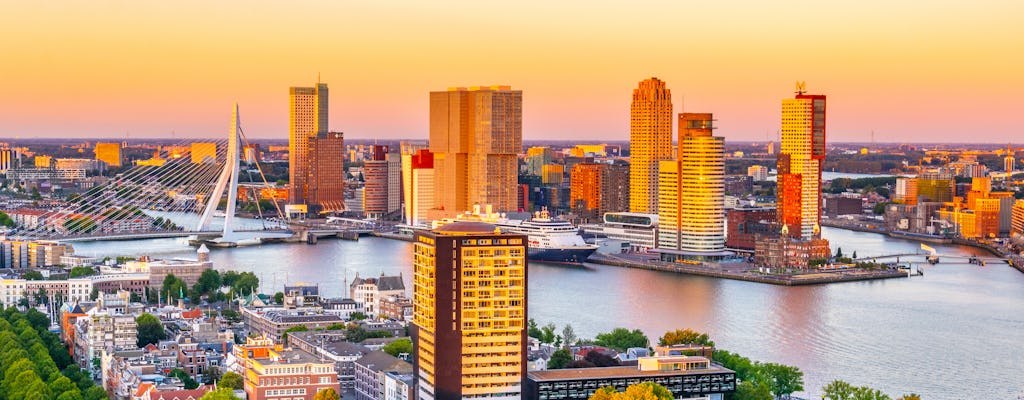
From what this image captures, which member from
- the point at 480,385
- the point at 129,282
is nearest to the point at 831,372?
the point at 480,385

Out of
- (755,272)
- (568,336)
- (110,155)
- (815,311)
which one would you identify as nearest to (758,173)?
(110,155)

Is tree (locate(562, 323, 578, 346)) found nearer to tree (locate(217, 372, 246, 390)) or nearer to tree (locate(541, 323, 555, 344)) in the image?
tree (locate(541, 323, 555, 344))

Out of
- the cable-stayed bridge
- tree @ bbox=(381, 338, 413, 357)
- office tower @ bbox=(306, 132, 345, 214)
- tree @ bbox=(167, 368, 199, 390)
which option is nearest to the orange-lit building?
tree @ bbox=(167, 368, 199, 390)

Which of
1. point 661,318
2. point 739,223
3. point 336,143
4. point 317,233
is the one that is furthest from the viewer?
point 336,143

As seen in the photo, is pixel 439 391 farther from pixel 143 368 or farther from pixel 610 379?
pixel 143 368

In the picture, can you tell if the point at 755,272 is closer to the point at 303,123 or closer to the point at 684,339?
the point at 684,339
